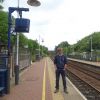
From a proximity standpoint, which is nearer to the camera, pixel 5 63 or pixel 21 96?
pixel 21 96

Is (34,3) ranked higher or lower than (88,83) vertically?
higher

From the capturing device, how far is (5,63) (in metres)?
17.1

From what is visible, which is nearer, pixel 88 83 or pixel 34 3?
pixel 34 3

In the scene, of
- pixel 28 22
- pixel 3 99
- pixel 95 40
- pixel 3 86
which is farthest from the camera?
pixel 95 40

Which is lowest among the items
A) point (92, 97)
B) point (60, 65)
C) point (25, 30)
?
point (92, 97)

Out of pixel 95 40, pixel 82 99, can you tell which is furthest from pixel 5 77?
pixel 95 40

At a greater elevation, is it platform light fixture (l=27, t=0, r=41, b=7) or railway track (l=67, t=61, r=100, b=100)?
platform light fixture (l=27, t=0, r=41, b=7)

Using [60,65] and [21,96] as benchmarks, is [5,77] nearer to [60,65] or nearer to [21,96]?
[21,96]

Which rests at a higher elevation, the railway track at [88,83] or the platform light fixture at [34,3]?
the platform light fixture at [34,3]

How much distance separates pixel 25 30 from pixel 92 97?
500 centimetres

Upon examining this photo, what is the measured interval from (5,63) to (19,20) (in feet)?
9.76

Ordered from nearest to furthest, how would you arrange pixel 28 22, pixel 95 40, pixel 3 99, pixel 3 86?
pixel 3 99 < pixel 3 86 < pixel 28 22 < pixel 95 40

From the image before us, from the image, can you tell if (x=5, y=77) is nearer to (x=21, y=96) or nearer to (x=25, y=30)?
(x=21, y=96)

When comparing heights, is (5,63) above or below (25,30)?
below
